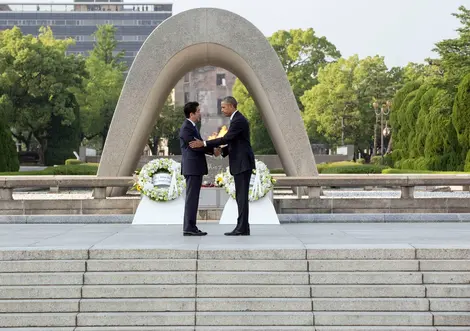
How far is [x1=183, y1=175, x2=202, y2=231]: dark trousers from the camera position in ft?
31.6

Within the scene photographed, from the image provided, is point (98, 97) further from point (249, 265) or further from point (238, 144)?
point (249, 265)

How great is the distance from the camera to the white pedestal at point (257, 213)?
39.4ft

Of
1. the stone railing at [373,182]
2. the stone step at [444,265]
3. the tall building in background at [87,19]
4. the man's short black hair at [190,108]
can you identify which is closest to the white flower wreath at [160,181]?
the man's short black hair at [190,108]

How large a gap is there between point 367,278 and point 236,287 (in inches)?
52.1

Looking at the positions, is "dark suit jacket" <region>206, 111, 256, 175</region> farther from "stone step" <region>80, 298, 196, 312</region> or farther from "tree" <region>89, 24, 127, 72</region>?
"tree" <region>89, 24, 127, 72</region>

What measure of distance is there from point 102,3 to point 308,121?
8835 cm

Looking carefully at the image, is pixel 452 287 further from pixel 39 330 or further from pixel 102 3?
pixel 102 3

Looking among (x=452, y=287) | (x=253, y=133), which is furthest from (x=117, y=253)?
(x=253, y=133)

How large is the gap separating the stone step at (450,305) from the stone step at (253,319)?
3.99 feet

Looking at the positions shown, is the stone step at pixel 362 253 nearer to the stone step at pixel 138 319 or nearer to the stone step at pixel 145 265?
the stone step at pixel 145 265

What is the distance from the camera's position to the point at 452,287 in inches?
283

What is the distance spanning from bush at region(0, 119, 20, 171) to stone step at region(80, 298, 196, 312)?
25992mm

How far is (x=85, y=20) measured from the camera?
132 meters

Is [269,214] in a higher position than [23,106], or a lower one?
lower
